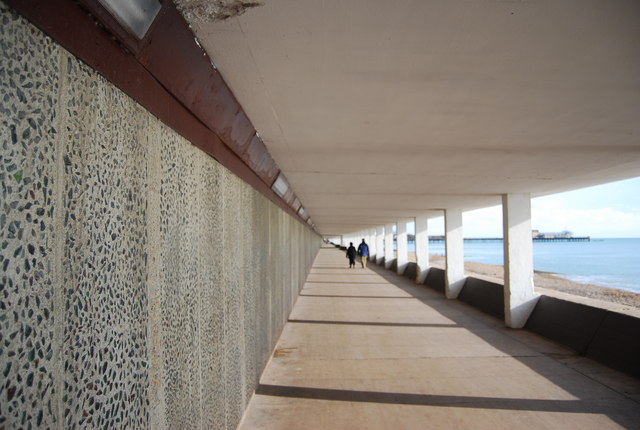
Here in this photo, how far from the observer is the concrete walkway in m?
4.21

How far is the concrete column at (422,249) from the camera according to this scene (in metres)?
16.0

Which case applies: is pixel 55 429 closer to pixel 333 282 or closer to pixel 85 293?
pixel 85 293

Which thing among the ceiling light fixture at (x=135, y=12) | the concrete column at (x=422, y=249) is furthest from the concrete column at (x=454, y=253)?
the ceiling light fixture at (x=135, y=12)

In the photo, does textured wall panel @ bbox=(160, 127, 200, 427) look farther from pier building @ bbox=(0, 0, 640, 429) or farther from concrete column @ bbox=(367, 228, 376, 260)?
concrete column @ bbox=(367, 228, 376, 260)

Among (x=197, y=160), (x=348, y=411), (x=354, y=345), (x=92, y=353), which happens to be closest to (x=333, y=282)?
(x=354, y=345)

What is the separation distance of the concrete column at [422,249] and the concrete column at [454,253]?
3.04 meters

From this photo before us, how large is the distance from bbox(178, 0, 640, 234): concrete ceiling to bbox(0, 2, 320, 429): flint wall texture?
0.80 metres

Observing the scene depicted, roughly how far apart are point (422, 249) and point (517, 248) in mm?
7656

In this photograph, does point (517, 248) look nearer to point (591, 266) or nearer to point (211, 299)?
point (211, 299)

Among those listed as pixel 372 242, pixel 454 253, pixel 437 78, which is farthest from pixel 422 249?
pixel 437 78

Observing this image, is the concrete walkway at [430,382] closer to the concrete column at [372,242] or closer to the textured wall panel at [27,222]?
the textured wall panel at [27,222]

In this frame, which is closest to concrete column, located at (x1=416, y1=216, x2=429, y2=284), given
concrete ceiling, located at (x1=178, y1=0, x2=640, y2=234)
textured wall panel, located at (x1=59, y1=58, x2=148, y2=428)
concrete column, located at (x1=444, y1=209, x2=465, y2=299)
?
concrete column, located at (x1=444, y1=209, x2=465, y2=299)

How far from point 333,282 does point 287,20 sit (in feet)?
47.2

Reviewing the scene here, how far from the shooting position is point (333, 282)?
52.2 ft
